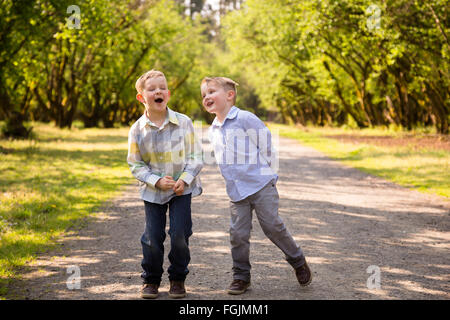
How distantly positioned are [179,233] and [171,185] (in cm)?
43

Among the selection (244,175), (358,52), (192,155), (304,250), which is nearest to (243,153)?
(244,175)

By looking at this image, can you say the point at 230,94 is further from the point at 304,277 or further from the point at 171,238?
the point at 304,277

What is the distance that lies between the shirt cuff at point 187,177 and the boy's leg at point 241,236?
19.0 inches

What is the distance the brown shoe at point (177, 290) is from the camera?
4.07m

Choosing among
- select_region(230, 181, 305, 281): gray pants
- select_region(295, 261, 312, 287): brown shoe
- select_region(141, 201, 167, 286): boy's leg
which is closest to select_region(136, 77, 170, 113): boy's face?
select_region(141, 201, 167, 286): boy's leg

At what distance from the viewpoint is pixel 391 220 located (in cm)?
705

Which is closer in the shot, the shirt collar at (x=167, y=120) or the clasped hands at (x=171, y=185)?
the clasped hands at (x=171, y=185)

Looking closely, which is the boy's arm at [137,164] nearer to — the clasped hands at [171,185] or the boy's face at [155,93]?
the clasped hands at [171,185]

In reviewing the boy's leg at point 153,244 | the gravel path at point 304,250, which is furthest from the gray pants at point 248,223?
the boy's leg at point 153,244

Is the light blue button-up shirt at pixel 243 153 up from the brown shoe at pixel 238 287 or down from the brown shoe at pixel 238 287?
up

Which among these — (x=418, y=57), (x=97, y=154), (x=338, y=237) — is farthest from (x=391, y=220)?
(x=418, y=57)

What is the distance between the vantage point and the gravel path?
424 cm

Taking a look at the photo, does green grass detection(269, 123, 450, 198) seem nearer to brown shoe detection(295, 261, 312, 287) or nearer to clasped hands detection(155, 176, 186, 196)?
brown shoe detection(295, 261, 312, 287)
